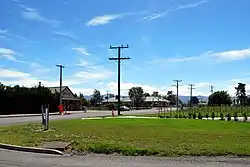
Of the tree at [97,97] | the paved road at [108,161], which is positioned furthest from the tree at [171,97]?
the paved road at [108,161]

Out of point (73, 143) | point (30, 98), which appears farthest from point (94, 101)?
point (73, 143)

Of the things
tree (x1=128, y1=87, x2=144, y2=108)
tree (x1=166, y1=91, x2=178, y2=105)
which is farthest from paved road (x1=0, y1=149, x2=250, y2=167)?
tree (x1=166, y1=91, x2=178, y2=105)

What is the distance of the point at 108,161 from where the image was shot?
1138 cm

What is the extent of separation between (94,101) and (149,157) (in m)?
140

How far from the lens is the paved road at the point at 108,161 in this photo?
34.9ft

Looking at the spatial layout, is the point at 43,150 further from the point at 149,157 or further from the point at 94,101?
the point at 94,101

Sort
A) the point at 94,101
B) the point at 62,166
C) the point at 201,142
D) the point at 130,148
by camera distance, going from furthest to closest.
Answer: the point at 94,101 < the point at 201,142 < the point at 130,148 < the point at 62,166

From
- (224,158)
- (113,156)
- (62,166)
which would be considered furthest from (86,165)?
(224,158)

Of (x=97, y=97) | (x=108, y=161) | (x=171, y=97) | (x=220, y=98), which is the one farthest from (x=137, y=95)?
(x=108, y=161)

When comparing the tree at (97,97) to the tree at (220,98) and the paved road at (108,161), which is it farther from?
the paved road at (108,161)

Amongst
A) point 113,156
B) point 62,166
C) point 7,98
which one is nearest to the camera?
point 62,166

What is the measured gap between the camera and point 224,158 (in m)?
11.5

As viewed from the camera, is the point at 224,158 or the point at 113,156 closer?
the point at 224,158

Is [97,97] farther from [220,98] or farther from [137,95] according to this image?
[220,98]
